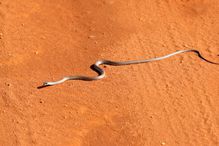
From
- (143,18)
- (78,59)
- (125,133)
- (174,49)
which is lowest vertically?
(125,133)

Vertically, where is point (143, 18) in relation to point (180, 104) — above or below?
above

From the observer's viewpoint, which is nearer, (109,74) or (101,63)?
(109,74)

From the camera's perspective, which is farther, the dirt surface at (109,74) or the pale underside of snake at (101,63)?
the pale underside of snake at (101,63)

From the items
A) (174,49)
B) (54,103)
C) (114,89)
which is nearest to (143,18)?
(174,49)

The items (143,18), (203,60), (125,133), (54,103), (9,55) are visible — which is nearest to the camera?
(125,133)

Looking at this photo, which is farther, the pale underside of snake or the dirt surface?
the pale underside of snake

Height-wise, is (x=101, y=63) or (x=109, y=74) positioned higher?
(x=101, y=63)

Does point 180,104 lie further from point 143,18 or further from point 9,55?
point 9,55

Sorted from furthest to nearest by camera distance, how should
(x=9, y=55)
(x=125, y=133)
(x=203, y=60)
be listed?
(x=9, y=55), (x=203, y=60), (x=125, y=133)
